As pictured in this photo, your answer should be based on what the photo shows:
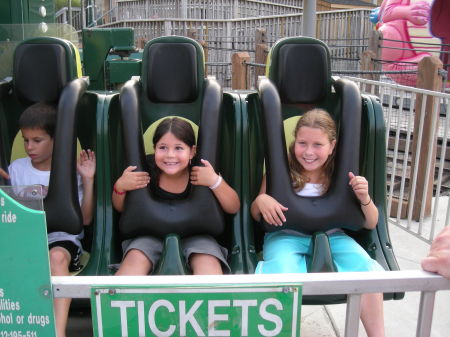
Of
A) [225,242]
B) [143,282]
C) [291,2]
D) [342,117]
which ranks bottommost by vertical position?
[225,242]

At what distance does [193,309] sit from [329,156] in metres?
1.37

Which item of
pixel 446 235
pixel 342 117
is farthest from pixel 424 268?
pixel 342 117

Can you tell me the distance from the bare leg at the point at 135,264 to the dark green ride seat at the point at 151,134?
74 mm

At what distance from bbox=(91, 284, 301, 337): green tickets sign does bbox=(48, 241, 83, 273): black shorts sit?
3.52 feet

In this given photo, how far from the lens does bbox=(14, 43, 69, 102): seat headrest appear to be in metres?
2.63

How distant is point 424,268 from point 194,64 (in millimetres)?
1695

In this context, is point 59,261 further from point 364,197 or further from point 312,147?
point 364,197

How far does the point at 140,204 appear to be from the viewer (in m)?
2.21

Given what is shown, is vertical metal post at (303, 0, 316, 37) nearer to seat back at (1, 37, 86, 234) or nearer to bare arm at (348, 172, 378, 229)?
seat back at (1, 37, 86, 234)

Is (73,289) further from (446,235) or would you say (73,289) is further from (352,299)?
(446,235)

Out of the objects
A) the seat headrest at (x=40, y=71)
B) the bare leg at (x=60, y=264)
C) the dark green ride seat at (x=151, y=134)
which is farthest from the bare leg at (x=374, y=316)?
the seat headrest at (x=40, y=71)

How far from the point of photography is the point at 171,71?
2.63 m

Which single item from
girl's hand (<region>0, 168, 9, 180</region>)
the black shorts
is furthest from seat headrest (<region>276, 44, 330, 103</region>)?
girl's hand (<region>0, 168, 9, 180</region>)

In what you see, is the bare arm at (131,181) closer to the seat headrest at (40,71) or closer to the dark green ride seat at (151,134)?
the dark green ride seat at (151,134)
